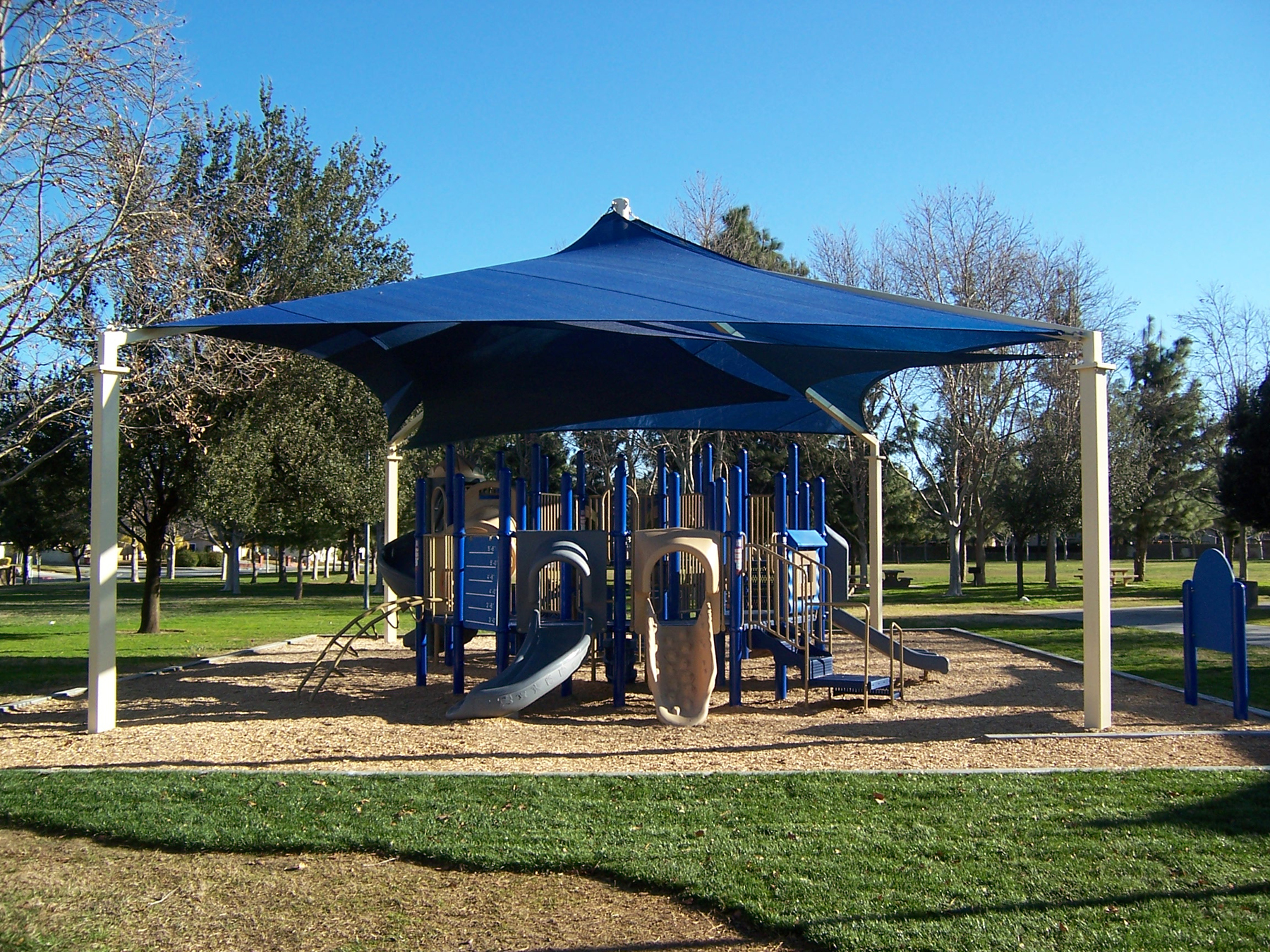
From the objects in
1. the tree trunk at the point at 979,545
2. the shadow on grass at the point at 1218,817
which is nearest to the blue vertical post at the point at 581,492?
the shadow on grass at the point at 1218,817

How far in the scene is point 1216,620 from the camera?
965 cm

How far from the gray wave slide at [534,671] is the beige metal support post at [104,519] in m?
2.96

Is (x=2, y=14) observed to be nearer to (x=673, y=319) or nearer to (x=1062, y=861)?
(x=673, y=319)

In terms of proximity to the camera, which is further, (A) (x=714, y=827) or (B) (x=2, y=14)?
(B) (x=2, y=14)

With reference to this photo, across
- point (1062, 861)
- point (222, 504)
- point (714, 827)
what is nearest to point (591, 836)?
point (714, 827)

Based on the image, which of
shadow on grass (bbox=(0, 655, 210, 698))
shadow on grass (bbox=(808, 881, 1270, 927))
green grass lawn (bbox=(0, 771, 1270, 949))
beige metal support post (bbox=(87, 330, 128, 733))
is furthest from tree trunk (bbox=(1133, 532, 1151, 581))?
beige metal support post (bbox=(87, 330, 128, 733))

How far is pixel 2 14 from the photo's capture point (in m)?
12.2

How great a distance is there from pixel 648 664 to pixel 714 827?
3766mm

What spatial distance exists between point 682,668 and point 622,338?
4866 mm

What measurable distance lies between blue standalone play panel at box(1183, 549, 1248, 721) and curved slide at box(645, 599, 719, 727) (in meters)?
4.55

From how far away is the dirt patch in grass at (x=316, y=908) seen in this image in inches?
171

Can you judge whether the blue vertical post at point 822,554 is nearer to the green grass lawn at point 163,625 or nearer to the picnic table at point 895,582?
the green grass lawn at point 163,625

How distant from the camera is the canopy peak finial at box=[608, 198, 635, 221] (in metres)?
12.3

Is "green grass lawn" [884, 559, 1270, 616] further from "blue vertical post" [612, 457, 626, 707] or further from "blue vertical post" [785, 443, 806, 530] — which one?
"blue vertical post" [612, 457, 626, 707]
